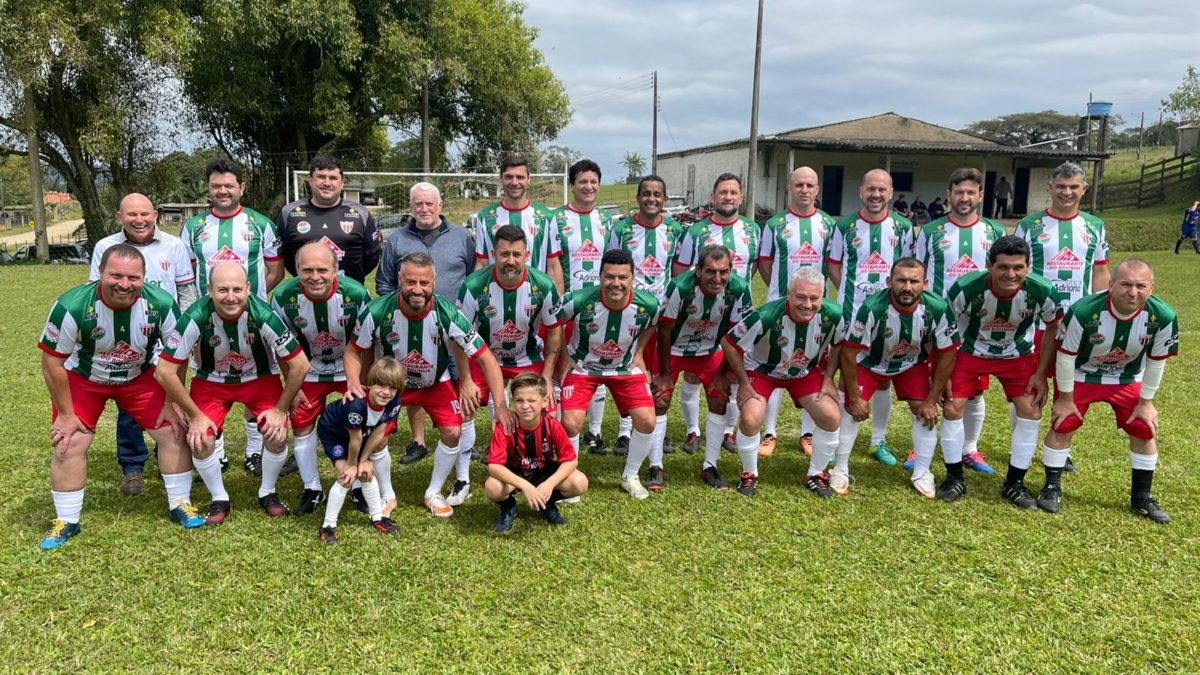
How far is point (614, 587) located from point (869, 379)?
2.41 m

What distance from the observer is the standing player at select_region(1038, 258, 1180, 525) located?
421cm

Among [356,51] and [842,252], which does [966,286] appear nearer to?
[842,252]

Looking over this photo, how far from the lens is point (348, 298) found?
4.36 m

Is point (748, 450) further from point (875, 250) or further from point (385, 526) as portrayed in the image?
point (385, 526)

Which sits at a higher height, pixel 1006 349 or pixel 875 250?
pixel 875 250

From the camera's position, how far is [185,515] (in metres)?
4.16

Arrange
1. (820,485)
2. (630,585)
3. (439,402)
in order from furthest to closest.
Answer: (820,485) < (439,402) < (630,585)

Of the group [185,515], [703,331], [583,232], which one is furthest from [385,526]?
[583,232]

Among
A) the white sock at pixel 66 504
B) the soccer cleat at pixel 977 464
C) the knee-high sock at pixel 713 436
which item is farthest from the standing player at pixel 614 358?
the white sock at pixel 66 504

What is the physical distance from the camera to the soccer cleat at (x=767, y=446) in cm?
560

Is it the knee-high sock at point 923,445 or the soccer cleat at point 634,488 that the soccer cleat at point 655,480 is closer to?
the soccer cleat at point 634,488

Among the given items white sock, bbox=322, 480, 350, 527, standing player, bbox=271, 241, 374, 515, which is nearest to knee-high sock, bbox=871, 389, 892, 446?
standing player, bbox=271, 241, 374, 515

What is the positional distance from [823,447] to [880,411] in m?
0.82

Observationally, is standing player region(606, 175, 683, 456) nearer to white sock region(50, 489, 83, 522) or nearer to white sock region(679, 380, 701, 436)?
white sock region(679, 380, 701, 436)
